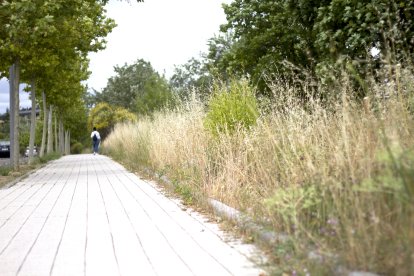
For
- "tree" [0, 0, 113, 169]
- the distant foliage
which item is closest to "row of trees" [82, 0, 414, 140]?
the distant foliage

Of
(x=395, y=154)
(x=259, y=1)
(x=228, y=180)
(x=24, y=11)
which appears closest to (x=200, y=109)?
(x=228, y=180)

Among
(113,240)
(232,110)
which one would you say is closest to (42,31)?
(232,110)

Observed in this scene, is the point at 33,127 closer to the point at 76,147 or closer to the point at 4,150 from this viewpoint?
the point at 4,150

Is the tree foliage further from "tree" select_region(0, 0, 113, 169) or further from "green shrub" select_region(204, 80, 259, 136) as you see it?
"green shrub" select_region(204, 80, 259, 136)

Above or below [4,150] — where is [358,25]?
above

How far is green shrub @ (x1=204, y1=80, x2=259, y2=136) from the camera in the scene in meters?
9.52

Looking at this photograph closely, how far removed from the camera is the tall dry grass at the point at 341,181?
3.46m

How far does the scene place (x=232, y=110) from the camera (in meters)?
9.61

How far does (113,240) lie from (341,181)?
2.74m

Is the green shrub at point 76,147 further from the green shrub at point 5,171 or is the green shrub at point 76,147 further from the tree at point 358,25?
the tree at point 358,25

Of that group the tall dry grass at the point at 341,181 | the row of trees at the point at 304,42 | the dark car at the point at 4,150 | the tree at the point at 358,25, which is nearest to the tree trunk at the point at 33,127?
the row of trees at the point at 304,42

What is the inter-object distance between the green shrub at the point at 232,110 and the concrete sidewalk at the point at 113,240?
5.51ft

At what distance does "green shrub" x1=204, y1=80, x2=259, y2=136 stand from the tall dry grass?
34 centimetres

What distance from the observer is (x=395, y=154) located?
3670 mm
